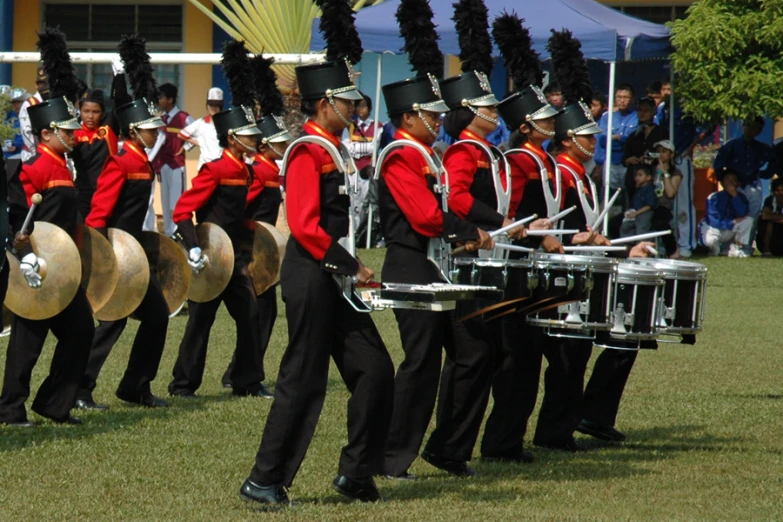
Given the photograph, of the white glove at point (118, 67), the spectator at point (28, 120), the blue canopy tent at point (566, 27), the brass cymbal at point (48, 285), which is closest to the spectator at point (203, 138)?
the blue canopy tent at point (566, 27)

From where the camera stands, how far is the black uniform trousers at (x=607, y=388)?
835 centimetres

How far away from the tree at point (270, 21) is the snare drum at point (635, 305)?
1548 cm

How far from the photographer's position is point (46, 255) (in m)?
8.30

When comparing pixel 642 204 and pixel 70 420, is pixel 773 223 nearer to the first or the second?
pixel 642 204

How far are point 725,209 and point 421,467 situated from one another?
12.1 meters

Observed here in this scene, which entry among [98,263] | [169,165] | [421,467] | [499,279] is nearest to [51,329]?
[98,263]

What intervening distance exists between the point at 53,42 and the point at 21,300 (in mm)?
2303

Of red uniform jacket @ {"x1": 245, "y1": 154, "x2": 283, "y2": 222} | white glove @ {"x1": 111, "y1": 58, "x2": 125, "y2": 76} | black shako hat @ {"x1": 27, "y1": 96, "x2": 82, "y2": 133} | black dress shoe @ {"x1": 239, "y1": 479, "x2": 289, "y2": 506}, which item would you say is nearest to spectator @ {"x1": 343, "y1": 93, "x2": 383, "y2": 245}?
white glove @ {"x1": 111, "y1": 58, "x2": 125, "y2": 76}

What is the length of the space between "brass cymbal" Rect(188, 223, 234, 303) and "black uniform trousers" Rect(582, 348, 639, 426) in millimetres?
2626

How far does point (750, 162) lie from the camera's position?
1891cm

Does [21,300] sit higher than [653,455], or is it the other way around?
[21,300]

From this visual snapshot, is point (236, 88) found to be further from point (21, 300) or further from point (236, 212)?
point (21, 300)

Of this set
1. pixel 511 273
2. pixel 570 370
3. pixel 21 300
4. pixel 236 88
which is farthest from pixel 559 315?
pixel 236 88

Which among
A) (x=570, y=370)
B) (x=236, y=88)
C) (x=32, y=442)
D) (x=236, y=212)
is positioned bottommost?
(x=32, y=442)
